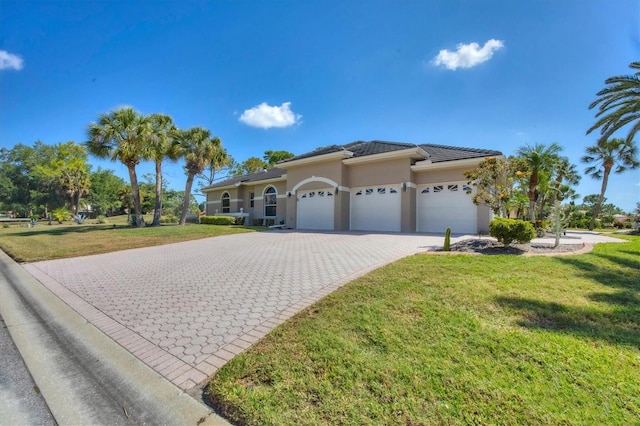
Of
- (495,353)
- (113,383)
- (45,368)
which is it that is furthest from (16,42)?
(495,353)

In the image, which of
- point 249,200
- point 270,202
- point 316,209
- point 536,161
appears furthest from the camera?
point 249,200

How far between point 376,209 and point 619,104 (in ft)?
43.4

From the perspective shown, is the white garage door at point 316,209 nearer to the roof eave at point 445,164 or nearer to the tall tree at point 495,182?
the roof eave at point 445,164

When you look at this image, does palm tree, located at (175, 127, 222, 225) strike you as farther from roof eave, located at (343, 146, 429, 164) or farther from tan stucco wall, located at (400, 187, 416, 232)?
tan stucco wall, located at (400, 187, 416, 232)

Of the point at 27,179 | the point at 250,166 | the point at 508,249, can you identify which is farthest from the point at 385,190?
the point at 27,179

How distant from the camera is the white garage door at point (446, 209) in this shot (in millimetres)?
15750

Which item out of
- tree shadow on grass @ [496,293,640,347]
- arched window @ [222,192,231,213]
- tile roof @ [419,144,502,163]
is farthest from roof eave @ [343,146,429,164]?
arched window @ [222,192,231,213]

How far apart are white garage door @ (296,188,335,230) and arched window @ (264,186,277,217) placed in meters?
4.86


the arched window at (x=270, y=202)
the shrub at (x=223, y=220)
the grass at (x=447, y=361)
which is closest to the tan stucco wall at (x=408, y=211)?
the grass at (x=447, y=361)

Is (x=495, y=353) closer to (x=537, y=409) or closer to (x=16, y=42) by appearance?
(x=537, y=409)

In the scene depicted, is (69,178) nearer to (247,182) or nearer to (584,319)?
(247,182)

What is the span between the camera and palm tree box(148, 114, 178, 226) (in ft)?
72.2

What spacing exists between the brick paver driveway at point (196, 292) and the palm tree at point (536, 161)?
10141mm

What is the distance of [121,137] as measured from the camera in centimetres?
2098
